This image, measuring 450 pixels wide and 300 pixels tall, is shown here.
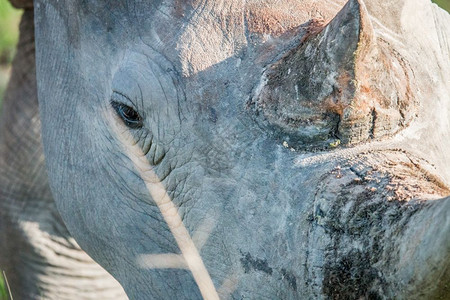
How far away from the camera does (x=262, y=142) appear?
248 cm

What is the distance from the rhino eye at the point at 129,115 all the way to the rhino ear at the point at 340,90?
0.62 meters

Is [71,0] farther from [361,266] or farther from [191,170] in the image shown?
[361,266]

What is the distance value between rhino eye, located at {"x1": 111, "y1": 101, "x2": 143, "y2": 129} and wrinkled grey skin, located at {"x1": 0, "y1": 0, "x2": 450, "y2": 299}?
0.10 ft

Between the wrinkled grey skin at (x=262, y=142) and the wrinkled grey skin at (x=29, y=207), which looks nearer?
the wrinkled grey skin at (x=262, y=142)

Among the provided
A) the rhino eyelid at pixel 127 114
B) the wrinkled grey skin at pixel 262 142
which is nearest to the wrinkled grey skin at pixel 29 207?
the wrinkled grey skin at pixel 262 142

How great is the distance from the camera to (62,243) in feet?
14.5

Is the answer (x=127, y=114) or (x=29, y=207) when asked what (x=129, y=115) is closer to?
(x=127, y=114)

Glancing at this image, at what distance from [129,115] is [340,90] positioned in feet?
3.11

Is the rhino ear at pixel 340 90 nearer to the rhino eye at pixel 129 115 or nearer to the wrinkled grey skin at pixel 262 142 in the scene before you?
the wrinkled grey skin at pixel 262 142

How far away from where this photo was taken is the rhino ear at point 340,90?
7.56 ft

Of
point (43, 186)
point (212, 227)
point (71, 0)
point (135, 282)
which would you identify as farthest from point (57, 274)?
point (212, 227)

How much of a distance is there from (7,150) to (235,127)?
7.54 feet

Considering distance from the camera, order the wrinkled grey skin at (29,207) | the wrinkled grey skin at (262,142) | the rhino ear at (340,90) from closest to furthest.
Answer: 1. the wrinkled grey skin at (262,142)
2. the rhino ear at (340,90)
3. the wrinkled grey skin at (29,207)

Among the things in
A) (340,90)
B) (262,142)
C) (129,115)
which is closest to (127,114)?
(129,115)
